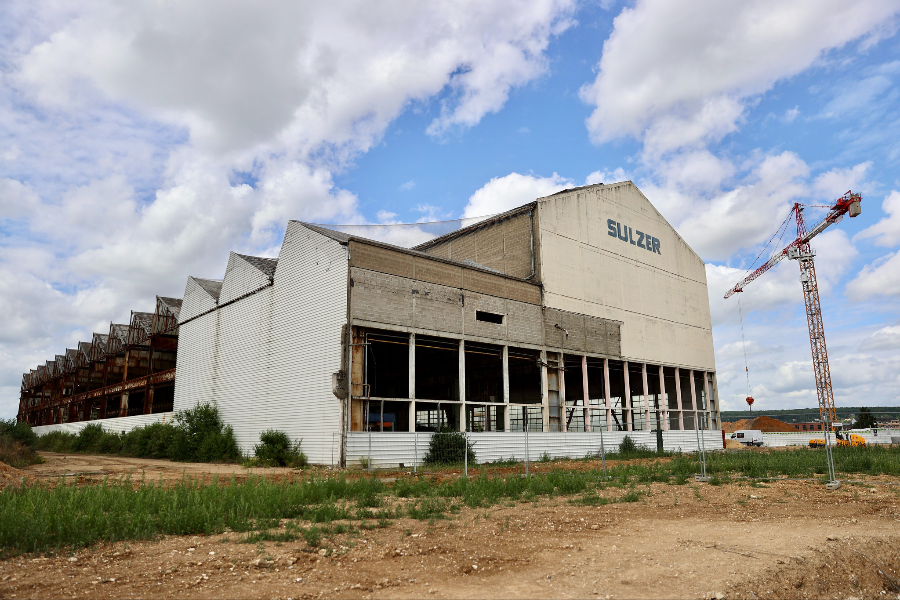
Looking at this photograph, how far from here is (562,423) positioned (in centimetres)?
3262

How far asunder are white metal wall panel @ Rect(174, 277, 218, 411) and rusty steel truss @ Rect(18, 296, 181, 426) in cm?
299

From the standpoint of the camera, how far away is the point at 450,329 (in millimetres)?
→ 28828

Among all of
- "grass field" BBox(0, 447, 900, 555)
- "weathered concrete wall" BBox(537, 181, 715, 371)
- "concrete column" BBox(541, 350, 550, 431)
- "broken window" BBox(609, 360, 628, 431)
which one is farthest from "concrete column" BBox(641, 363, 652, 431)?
"grass field" BBox(0, 447, 900, 555)

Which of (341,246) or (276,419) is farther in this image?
(276,419)

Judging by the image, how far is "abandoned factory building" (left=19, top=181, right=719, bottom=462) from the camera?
26.1 meters

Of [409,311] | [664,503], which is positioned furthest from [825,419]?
[664,503]

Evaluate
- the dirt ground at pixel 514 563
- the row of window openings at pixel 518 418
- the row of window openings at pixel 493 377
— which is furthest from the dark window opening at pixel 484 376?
the dirt ground at pixel 514 563

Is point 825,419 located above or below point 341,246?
below

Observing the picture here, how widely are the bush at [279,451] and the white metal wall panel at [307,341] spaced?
0.44m

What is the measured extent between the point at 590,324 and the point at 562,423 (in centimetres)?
724

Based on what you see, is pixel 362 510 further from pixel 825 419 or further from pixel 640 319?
pixel 825 419

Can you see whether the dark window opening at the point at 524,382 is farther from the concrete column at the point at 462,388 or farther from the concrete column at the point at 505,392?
the concrete column at the point at 462,388

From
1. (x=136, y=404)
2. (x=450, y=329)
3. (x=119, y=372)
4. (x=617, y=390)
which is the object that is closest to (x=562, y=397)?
(x=450, y=329)

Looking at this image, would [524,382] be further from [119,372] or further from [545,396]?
[119,372]
